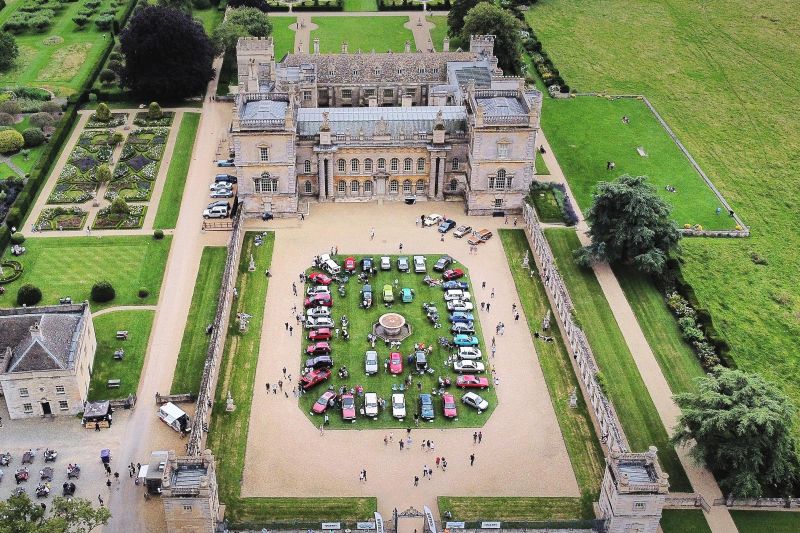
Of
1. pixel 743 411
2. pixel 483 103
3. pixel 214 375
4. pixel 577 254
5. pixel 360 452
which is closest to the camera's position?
pixel 743 411

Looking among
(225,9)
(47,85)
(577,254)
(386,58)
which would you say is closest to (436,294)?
(577,254)

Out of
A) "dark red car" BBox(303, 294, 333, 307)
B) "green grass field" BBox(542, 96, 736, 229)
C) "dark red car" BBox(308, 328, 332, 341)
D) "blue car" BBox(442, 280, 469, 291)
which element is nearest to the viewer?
"dark red car" BBox(308, 328, 332, 341)

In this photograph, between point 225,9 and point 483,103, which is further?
point 225,9

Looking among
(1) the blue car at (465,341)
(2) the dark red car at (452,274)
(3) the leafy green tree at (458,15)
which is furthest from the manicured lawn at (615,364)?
(3) the leafy green tree at (458,15)

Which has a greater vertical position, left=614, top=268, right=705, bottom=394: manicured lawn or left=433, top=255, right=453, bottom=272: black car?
left=433, top=255, right=453, bottom=272: black car

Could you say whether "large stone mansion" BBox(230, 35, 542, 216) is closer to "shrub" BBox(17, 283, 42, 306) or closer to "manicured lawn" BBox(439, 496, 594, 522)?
"shrub" BBox(17, 283, 42, 306)

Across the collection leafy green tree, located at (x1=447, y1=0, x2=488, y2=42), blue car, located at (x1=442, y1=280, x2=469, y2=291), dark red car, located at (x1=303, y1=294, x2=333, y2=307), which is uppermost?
leafy green tree, located at (x1=447, y1=0, x2=488, y2=42)

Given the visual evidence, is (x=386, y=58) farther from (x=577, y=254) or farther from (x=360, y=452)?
(x=360, y=452)

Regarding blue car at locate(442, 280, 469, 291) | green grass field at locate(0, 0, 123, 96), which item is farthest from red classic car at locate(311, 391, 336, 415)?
green grass field at locate(0, 0, 123, 96)
